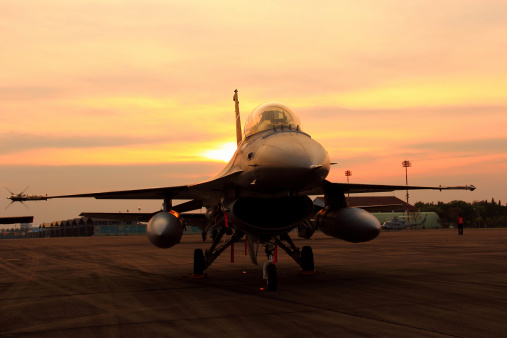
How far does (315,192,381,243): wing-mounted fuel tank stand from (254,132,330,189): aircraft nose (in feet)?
8.83

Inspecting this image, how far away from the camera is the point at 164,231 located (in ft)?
36.7

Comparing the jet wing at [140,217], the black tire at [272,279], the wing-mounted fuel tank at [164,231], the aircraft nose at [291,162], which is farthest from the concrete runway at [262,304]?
the jet wing at [140,217]

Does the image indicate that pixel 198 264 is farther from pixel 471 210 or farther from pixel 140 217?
pixel 471 210

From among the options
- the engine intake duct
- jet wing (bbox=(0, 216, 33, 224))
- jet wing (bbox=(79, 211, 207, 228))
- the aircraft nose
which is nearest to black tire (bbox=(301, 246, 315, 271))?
the engine intake duct

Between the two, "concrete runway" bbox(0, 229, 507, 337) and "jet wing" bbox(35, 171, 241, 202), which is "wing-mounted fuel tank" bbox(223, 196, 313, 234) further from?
"concrete runway" bbox(0, 229, 507, 337)

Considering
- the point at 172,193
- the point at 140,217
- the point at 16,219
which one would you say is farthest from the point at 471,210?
the point at 172,193

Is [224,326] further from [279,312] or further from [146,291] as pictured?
[146,291]

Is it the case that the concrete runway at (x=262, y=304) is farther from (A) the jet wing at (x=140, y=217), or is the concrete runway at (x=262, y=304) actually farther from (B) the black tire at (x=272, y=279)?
(A) the jet wing at (x=140, y=217)

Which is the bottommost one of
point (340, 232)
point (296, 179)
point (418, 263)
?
point (418, 263)

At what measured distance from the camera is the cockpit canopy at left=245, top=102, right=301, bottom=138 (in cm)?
1071

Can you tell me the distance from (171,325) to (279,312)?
1.70 meters

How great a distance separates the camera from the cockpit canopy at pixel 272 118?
10.7m

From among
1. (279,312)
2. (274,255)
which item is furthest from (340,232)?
(279,312)

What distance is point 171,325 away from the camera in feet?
22.0
